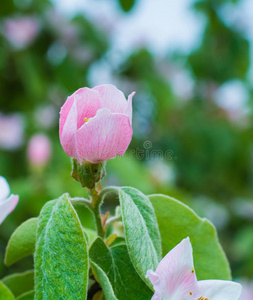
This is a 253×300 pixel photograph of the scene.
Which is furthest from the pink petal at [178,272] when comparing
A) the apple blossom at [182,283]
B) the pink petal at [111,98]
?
the pink petal at [111,98]

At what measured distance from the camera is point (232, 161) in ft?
7.30

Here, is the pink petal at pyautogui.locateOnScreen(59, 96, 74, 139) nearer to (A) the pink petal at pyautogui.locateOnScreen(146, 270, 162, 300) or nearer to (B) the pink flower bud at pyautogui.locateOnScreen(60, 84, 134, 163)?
(B) the pink flower bud at pyautogui.locateOnScreen(60, 84, 134, 163)

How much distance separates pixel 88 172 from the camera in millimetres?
341

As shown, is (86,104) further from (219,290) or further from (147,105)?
(147,105)

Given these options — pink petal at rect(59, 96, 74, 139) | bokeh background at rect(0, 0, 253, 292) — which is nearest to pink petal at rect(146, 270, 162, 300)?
pink petal at rect(59, 96, 74, 139)

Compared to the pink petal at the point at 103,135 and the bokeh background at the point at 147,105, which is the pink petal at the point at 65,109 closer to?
the pink petal at the point at 103,135

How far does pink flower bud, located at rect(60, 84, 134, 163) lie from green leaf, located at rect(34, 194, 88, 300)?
0.13ft

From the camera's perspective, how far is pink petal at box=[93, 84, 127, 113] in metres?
0.34

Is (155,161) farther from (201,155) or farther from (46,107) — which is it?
(46,107)

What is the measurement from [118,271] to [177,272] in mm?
55

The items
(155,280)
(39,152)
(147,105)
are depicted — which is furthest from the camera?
(147,105)

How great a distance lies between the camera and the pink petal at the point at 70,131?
1.03ft

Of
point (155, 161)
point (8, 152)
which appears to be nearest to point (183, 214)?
point (8, 152)

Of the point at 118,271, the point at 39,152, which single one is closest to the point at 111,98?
the point at 118,271
